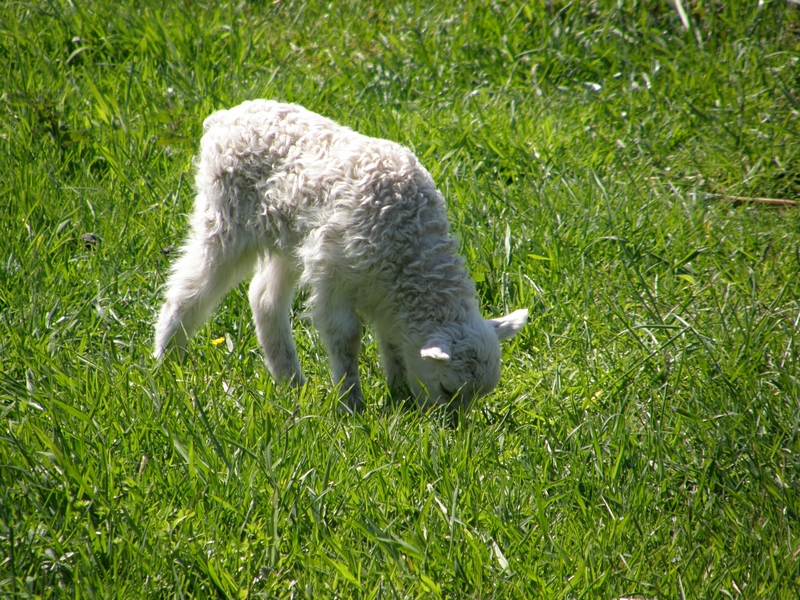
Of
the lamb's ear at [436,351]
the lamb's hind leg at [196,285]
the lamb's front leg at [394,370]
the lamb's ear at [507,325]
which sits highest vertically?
the lamb's hind leg at [196,285]

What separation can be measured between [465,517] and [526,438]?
0.59m

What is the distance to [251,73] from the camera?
6262mm

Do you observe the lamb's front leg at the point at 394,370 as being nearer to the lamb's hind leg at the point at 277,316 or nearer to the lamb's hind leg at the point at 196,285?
the lamb's hind leg at the point at 277,316

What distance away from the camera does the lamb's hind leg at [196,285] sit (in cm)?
384

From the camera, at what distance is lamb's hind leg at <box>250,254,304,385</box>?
3.95m

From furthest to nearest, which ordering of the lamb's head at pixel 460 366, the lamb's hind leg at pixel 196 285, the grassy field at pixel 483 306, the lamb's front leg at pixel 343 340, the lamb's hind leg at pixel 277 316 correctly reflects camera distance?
1. the lamb's hind leg at pixel 277 316
2. the lamb's hind leg at pixel 196 285
3. the lamb's front leg at pixel 343 340
4. the lamb's head at pixel 460 366
5. the grassy field at pixel 483 306

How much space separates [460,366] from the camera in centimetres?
354

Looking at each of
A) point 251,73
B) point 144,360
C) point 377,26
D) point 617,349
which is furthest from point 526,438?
point 377,26

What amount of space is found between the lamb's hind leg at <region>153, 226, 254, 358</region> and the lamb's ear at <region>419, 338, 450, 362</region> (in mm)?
1119

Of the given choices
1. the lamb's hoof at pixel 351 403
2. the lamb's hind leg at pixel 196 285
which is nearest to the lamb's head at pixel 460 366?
the lamb's hoof at pixel 351 403

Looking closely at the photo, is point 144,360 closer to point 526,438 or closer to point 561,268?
point 526,438

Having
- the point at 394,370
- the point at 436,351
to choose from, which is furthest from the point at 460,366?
the point at 394,370

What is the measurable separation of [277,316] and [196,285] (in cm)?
45

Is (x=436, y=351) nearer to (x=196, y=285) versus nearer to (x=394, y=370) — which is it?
(x=394, y=370)
